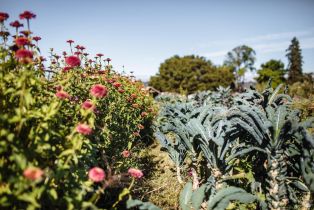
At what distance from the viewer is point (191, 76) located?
44.4 meters

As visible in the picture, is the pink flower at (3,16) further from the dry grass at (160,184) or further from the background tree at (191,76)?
the background tree at (191,76)

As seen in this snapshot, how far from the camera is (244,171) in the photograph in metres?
3.30

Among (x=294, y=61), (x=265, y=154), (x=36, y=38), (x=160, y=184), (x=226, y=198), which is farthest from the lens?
(x=294, y=61)

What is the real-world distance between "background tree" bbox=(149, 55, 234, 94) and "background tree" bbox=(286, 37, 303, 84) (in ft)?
65.4

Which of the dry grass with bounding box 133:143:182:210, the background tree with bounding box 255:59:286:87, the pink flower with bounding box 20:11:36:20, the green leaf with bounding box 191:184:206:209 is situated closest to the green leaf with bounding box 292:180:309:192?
the green leaf with bounding box 191:184:206:209

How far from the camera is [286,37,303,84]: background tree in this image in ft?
179

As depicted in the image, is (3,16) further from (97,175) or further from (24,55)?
(97,175)

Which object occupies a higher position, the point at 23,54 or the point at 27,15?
the point at 27,15

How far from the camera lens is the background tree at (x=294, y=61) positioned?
179 feet

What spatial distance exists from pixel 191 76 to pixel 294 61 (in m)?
29.5

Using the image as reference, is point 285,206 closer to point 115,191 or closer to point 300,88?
point 115,191

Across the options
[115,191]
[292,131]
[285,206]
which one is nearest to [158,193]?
[115,191]

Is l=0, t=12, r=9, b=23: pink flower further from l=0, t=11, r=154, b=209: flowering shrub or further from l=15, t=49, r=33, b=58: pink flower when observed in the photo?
l=15, t=49, r=33, b=58: pink flower

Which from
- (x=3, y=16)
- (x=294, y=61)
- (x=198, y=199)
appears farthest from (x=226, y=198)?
(x=294, y=61)
